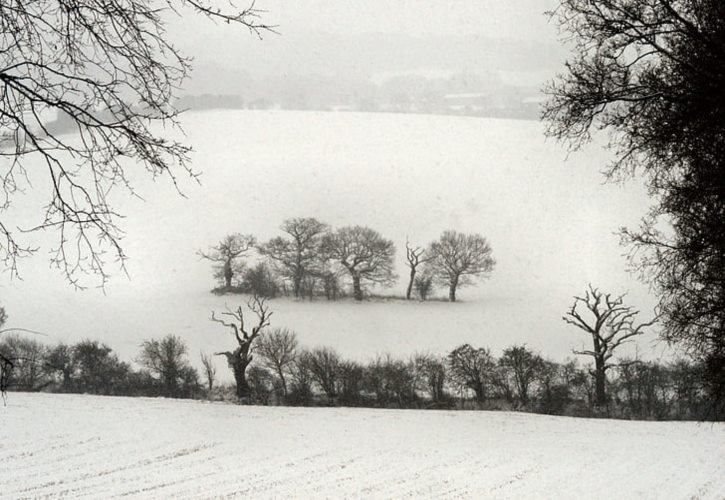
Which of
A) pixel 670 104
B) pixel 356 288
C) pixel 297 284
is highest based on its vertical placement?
pixel 297 284

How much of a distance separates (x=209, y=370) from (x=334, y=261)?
1566 cm

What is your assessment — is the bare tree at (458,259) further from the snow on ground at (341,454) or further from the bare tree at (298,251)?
the snow on ground at (341,454)

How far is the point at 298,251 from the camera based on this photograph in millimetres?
45781

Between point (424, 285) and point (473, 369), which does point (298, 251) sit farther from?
point (473, 369)

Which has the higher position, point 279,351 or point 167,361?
point 279,351

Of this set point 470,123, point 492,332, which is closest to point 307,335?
point 492,332

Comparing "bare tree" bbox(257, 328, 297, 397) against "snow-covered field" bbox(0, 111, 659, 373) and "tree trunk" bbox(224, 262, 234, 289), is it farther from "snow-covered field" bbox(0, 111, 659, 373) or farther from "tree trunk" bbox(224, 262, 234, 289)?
"tree trunk" bbox(224, 262, 234, 289)

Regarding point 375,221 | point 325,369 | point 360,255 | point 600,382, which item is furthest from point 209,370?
point 375,221

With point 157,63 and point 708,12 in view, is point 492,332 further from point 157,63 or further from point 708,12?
point 157,63

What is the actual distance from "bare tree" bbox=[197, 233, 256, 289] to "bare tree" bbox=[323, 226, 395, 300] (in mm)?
7509

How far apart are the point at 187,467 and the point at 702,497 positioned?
13013 mm

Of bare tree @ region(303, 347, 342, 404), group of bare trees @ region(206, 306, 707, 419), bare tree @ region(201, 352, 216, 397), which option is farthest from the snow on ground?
bare tree @ region(201, 352, 216, 397)

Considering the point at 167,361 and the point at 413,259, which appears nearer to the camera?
the point at 167,361

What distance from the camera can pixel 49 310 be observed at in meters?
40.5
